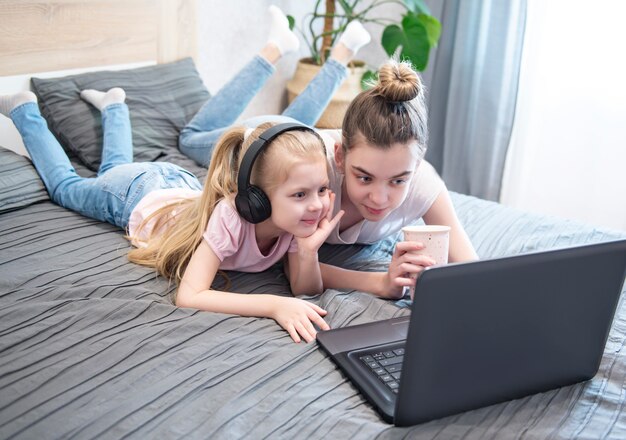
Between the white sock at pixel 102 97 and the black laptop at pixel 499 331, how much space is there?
50.7 inches

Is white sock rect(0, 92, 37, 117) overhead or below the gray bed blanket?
overhead

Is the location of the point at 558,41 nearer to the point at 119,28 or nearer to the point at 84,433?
the point at 119,28

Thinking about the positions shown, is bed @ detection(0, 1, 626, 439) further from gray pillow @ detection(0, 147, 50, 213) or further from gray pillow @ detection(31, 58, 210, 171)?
gray pillow @ detection(31, 58, 210, 171)

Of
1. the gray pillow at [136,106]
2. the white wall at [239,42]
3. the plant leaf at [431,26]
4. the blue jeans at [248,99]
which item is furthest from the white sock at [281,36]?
the plant leaf at [431,26]

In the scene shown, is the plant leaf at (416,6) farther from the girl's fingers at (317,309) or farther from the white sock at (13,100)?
the girl's fingers at (317,309)

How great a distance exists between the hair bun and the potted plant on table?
4.28 feet

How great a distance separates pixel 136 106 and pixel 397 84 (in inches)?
43.3

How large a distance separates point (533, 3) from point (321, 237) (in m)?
1.92

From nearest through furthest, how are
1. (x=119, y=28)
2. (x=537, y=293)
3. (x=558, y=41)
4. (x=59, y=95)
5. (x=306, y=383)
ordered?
1. (x=537, y=293)
2. (x=306, y=383)
3. (x=59, y=95)
4. (x=119, y=28)
5. (x=558, y=41)

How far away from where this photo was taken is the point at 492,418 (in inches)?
38.1

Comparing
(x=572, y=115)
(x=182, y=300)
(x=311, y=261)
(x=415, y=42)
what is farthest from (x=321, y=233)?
(x=572, y=115)

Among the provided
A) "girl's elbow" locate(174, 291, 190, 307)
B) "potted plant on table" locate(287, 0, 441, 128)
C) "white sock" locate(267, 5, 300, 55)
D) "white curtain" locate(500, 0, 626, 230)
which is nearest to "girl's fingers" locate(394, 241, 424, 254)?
"girl's elbow" locate(174, 291, 190, 307)

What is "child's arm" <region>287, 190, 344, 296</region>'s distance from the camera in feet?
4.40

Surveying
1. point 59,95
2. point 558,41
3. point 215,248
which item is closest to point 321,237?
point 215,248
